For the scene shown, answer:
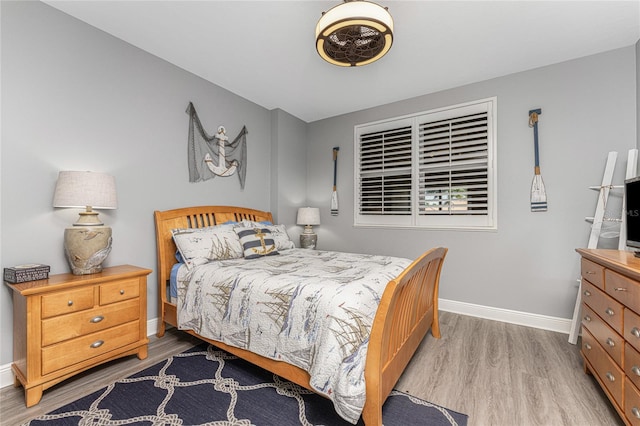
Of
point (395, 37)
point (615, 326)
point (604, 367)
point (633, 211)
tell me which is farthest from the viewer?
point (395, 37)

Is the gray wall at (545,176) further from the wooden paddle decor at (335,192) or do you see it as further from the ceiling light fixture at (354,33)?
the ceiling light fixture at (354,33)

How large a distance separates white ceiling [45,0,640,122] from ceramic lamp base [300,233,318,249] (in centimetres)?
199

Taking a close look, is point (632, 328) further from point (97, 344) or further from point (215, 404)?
point (97, 344)

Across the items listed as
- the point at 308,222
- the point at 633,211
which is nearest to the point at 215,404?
the point at 308,222

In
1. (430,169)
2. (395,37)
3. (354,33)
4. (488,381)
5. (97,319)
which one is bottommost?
(488,381)

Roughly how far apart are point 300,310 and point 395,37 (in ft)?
7.82

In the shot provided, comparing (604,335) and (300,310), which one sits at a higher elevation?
(300,310)

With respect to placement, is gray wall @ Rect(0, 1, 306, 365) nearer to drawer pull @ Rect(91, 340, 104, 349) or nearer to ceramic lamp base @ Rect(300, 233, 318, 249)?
drawer pull @ Rect(91, 340, 104, 349)

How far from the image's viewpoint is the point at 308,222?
412 cm

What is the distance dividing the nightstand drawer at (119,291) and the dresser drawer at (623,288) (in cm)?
305

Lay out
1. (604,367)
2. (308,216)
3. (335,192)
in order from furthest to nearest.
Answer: (335,192) → (308,216) → (604,367)

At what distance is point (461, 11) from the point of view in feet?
7.05

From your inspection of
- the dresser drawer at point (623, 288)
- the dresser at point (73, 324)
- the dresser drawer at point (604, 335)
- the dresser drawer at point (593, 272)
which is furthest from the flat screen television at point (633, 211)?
the dresser at point (73, 324)

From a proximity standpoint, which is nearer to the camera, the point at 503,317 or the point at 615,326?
the point at 615,326
